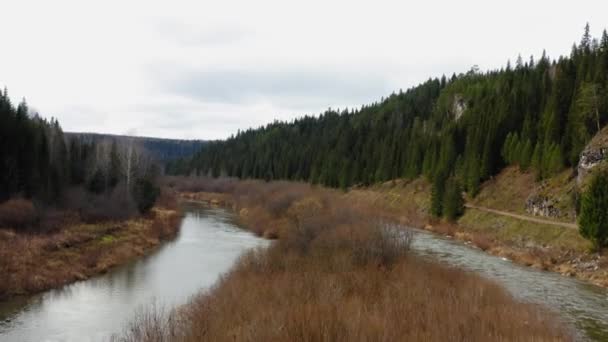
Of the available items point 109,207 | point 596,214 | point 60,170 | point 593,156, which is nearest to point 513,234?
point 593,156

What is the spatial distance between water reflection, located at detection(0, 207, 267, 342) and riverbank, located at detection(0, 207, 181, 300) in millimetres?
1048

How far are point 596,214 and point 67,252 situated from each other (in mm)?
35523

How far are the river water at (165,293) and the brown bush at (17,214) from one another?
11.4 m

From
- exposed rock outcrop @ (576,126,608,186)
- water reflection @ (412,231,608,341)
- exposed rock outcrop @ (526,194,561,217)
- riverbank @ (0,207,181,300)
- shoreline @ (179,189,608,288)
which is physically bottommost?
riverbank @ (0,207,181,300)

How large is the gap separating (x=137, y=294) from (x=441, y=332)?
1789 centimetres

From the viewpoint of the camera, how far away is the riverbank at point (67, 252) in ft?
86.8

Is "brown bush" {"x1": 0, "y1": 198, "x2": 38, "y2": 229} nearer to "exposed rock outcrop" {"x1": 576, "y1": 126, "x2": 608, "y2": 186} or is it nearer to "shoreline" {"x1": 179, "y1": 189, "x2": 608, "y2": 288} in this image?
"shoreline" {"x1": 179, "y1": 189, "x2": 608, "y2": 288}

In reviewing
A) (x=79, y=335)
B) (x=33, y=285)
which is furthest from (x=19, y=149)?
(x=79, y=335)

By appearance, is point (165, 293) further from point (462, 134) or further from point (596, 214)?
point (462, 134)

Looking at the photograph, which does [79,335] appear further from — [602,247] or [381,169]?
[381,169]

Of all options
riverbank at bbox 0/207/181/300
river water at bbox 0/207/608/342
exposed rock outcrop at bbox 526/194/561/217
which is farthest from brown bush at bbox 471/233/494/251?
riverbank at bbox 0/207/181/300

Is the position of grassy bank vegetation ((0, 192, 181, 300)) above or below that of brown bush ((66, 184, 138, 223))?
below

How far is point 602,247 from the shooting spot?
1283 inches

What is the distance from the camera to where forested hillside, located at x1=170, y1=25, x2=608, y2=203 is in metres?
57.6
